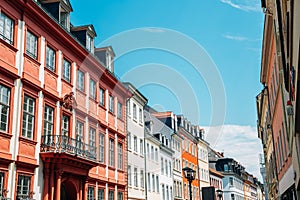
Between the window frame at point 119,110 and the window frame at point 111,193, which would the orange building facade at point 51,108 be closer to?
the window frame at point 111,193

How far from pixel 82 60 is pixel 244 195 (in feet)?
266

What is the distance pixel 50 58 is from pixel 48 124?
3504mm

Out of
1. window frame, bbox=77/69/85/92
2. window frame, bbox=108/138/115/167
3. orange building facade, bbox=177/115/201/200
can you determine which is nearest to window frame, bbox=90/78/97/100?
window frame, bbox=77/69/85/92

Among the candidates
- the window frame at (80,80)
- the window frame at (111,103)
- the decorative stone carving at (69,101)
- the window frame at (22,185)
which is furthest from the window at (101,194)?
the window frame at (22,185)

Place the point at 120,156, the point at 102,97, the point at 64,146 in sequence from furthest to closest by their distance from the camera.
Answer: the point at 120,156
the point at 102,97
the point at 64,146

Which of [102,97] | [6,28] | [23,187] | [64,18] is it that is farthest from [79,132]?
[6,28]

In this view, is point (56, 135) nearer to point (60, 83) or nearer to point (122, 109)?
point (60, 83)

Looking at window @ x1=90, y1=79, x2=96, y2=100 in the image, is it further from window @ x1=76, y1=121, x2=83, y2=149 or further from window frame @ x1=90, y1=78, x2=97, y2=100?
window @ x1=76, y1=121, x2=83, y2=149

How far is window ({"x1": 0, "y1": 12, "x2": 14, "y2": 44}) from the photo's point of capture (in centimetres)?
1575

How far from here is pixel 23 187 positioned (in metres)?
16.5

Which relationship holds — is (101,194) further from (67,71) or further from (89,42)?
(89,42)

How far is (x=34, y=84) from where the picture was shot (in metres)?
17.8

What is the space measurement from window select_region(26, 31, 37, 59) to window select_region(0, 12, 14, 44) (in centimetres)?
120

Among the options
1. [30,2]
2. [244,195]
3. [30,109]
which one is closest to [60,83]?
[30,109]
